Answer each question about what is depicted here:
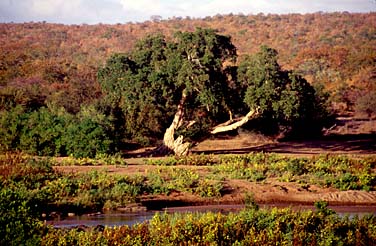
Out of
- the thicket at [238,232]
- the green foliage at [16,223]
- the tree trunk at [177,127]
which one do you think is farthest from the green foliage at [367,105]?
the green foliage at [16,223]

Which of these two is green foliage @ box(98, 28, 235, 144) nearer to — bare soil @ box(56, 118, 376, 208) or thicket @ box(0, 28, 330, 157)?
thicket @ box(0, 28, 330, 157)

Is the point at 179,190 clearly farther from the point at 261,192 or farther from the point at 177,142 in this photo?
the point at 177,142

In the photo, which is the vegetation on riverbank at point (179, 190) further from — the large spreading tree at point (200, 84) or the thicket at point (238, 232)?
the large spreading tree at point (200, 84)

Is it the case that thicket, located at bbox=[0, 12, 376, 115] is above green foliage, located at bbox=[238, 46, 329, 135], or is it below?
above

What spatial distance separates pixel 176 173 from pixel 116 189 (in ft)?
11.7

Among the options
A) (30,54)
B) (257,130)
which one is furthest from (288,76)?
(30,54)

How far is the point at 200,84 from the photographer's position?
29.4 metres

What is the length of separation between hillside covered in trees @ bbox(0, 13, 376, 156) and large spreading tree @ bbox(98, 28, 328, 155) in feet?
3.41

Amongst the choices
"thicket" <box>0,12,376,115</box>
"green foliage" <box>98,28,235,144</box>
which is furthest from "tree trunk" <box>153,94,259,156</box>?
"thicket" <box>0,12,376,115</box>

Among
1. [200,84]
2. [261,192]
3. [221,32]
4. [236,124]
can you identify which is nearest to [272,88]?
[236,124]

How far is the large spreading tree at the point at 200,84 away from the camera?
29625 mm

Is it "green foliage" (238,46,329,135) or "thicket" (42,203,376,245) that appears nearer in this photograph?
"thicket" (42,203,376,245)

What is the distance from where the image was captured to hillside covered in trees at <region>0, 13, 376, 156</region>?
98.8 ft

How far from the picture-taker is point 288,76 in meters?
30.9
